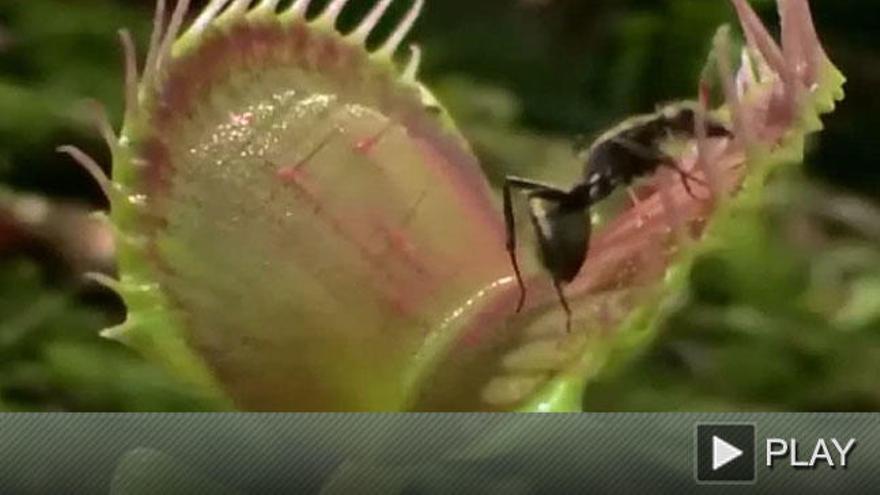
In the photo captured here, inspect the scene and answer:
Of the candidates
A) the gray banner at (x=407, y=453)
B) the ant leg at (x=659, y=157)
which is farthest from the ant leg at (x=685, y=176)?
the gray banner at (x=407, y=453)

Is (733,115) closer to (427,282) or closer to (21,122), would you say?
(427,282)

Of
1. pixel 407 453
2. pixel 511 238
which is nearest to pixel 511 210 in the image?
pixel 511 238

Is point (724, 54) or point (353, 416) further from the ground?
point (724, 54)

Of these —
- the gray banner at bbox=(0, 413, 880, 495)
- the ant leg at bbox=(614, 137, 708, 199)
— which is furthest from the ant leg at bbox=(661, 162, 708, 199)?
the gray banner at bbox=(0, 413, 880, 495)

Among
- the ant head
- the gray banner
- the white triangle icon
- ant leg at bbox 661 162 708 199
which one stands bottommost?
the white triangle icon

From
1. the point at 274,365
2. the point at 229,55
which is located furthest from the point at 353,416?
the point at 229,55

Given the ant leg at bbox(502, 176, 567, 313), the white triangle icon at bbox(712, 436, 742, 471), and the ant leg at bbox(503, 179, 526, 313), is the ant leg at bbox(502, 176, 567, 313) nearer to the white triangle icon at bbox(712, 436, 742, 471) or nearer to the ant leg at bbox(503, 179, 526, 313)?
the ant leg at bbox(503, 179, 526, 313)
